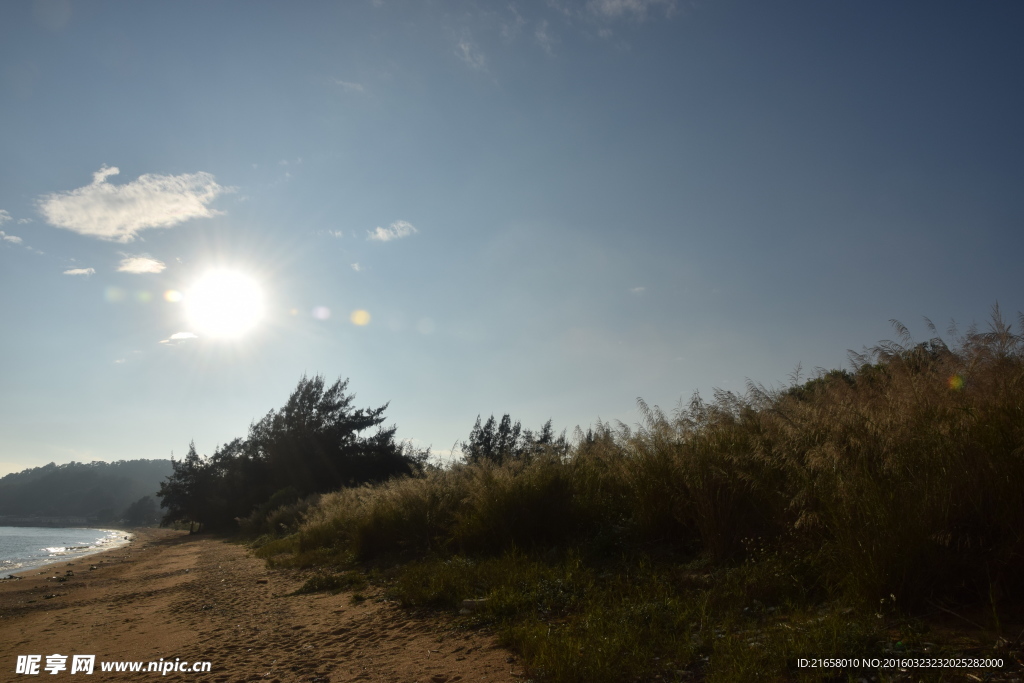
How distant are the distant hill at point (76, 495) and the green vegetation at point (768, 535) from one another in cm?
11189

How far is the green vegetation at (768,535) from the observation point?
12.3 feet

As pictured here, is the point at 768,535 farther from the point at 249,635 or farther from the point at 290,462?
the point at 290,462

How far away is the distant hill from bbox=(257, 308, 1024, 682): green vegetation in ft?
367

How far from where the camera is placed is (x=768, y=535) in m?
5.76

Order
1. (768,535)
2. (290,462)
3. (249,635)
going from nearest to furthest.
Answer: (768,535)
(249,635)
(290,462)

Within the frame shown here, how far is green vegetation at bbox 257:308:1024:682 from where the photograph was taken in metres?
3.73

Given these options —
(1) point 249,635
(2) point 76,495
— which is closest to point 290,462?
(1) point 249,635

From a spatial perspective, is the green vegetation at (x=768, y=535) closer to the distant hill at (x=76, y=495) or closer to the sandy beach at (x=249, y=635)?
the sandy beach at (x=249, y=635)

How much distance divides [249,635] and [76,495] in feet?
503

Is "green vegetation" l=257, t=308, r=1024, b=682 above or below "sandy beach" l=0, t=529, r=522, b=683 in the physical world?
above

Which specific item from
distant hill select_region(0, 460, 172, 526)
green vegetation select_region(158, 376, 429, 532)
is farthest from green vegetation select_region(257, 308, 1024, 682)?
distant hill select_region(0, 460, 172, 526)

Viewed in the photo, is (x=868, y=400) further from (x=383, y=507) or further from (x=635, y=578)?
(x=383, y=507)

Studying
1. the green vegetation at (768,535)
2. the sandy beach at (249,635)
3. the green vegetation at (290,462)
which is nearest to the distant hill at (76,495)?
the green vegetation at (290,462)

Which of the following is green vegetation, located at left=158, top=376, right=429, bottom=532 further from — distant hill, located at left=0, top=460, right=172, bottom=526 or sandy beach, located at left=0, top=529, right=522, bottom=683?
distant hill, located at left=0, top=460, right=172, bottom=526
